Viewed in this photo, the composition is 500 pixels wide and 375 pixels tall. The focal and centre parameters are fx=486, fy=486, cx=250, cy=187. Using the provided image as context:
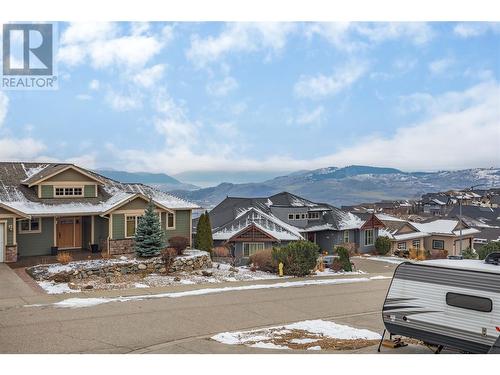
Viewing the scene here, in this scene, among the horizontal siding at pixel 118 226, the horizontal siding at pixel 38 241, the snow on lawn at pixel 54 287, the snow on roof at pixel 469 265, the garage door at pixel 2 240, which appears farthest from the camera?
the horizontal siding at pixel 118 226

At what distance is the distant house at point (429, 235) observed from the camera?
33156 millimetres

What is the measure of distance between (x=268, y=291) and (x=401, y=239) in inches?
859

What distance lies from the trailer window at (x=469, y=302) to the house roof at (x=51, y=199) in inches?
564

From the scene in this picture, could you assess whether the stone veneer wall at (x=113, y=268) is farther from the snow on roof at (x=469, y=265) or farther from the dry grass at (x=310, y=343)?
the snow on roof at (x=469, y=265)

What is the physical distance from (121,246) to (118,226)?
2.68 feet

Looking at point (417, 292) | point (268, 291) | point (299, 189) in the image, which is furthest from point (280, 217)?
point (417, 292)

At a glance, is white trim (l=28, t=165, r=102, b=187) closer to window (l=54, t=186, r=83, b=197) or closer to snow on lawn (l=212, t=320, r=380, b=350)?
window (l=54, t=186, r=83, b=197)

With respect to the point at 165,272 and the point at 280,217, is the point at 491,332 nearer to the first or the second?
the point at 165,272

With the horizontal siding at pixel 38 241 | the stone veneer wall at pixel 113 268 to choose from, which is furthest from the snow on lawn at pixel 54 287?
the horizontal siding at pixel 38 241

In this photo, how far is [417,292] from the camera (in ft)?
24.3

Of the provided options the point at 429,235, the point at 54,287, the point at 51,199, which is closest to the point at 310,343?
the point at 54,287

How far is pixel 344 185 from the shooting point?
24.2m

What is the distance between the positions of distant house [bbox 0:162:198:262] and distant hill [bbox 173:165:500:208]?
255 centimetres

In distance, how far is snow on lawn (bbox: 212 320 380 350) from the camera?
856 centimetres
